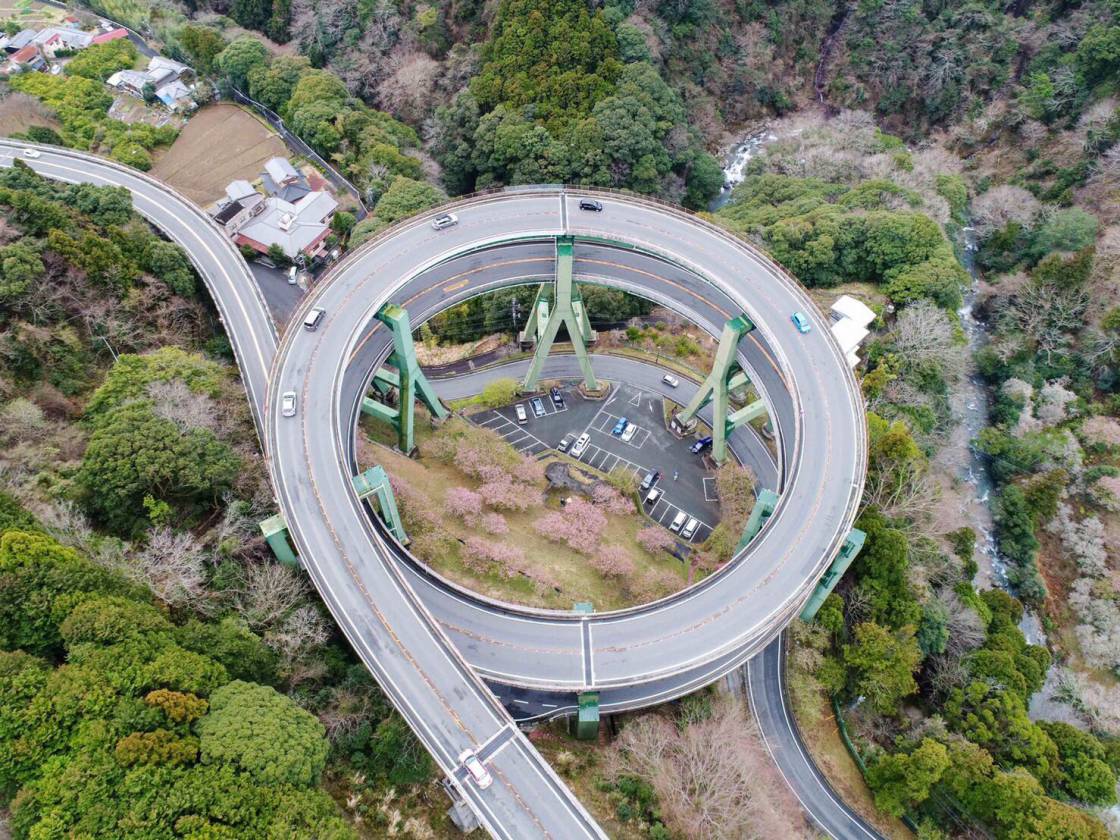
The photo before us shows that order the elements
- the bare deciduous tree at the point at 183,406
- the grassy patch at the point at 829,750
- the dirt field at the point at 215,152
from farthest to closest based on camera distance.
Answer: the dirt field at the point at 215,152
the grassy patch at the point at 829,750
the bare deciduous tree at the point at 183,406

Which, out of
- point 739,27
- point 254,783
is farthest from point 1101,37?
point 254,783

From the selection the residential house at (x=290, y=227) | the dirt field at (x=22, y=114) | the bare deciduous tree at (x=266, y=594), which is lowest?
the bare deciduous tree at (x=266, y=594)

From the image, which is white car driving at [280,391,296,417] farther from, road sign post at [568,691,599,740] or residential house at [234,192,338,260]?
road sign post at [568,691,599,740]

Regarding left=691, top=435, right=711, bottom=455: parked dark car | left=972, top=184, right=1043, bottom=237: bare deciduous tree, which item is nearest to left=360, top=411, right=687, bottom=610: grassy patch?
left=691, top=435, right=711, bottom=455: parked dark car

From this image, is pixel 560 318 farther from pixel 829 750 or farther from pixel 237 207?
pixel 829 750

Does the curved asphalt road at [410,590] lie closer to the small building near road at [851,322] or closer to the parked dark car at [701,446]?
the small building near road at [851,322]

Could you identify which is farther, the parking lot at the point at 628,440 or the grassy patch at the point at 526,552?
the parking lot at the point at 628,440

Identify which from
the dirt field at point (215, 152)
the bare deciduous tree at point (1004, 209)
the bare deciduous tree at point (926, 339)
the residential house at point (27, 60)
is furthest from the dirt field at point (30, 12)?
the bare deciduous tree at point (1004, 209)

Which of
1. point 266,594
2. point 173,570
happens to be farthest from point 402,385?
point 173,570
